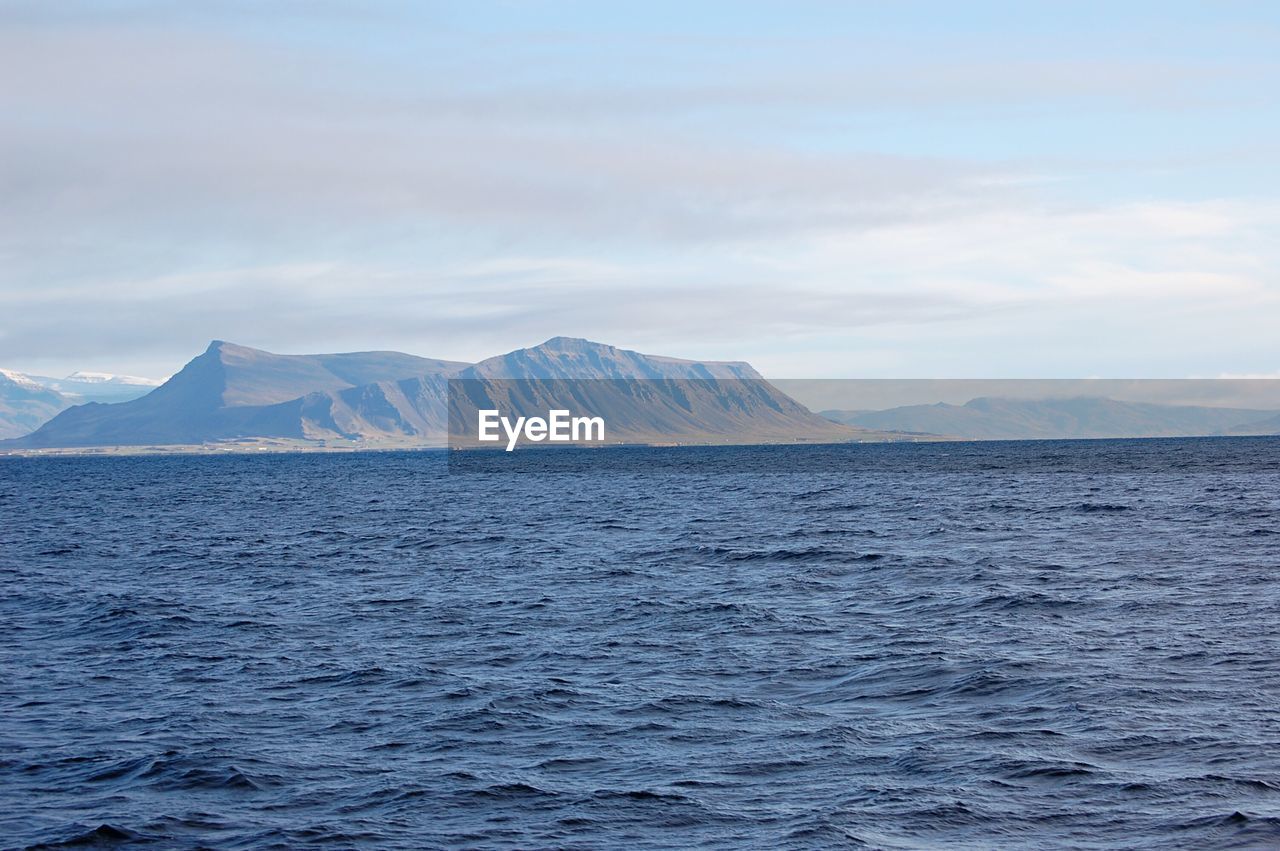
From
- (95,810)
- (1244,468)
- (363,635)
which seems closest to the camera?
(95,810)

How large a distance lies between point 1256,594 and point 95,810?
35687 mm

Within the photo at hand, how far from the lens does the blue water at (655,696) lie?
1917 cm

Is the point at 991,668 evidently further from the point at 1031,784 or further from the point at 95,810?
the point at 95,810

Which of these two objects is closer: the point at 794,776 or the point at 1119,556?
the point at 794,776

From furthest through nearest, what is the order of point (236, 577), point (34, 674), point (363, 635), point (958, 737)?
point (236, 577) < point (363, 635) < point (34, 674) < point (958, 737)

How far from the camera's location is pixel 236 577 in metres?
52.8

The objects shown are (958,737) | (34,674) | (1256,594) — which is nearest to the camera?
(958,737)

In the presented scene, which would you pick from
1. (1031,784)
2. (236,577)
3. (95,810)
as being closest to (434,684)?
(95,810)

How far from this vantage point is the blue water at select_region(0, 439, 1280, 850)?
755 inches

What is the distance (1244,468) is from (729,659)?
148m

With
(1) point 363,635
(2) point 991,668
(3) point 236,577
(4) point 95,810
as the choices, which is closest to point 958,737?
(2) point 991,668

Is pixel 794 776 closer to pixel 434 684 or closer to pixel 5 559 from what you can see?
pixel 434 684

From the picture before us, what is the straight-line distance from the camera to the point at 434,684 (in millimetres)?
28938

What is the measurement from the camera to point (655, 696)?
2725 centimetres
